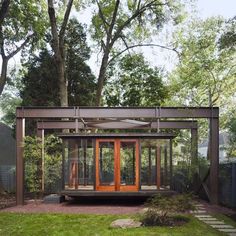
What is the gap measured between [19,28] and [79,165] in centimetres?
1271

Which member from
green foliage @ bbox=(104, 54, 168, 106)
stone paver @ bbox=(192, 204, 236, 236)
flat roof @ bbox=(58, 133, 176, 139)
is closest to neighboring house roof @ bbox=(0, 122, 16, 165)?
green foliage @ bbox=(104, 54, 168, 106)

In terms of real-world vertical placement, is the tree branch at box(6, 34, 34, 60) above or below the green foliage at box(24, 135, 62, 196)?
above

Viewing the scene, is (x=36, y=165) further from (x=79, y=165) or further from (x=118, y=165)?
(x=118, y=165)

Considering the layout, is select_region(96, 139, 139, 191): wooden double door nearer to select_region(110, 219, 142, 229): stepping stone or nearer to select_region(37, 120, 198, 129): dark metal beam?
select_region(37, 120, 198, 129): dark metal beam

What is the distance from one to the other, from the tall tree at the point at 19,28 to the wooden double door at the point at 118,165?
10.9 metres

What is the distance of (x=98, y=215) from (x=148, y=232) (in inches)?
113

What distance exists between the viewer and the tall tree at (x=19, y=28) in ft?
73.9

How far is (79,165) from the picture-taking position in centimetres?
1381

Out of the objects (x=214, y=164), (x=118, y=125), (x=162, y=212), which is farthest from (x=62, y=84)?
(x=162, y=212)

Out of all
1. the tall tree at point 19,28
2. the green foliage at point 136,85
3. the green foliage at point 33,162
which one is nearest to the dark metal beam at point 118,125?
the green foliage at point 33,162

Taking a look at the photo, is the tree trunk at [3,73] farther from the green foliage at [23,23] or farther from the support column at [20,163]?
the support column at [20,163]

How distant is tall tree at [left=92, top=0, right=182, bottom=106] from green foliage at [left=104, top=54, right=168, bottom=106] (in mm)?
1576

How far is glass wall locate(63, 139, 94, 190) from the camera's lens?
540 inches

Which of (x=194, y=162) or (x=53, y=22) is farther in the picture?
(x=53, y=22)
